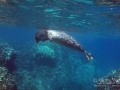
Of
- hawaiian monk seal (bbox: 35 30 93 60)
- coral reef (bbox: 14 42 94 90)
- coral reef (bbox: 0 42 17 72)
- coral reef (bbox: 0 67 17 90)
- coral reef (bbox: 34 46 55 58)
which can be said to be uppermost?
hawaiian monk seal (bbox: 35 30 93 60)

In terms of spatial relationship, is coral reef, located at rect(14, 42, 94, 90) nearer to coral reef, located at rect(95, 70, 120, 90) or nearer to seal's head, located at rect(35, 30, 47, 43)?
seal's head, located at rect(35, 30, 47, 43)

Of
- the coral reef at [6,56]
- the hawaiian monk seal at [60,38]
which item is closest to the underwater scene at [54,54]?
the coral reef at [6,56]

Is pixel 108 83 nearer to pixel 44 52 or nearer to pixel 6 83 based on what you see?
pixel 6 83

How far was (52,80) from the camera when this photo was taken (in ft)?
90.5

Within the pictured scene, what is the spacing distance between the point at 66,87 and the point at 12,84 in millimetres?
17074

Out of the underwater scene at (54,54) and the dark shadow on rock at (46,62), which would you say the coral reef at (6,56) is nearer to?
the underwater scene at (54,54)

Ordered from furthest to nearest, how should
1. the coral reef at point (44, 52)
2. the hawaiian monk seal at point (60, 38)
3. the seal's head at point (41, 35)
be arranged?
the coral reef at point (44, 52), the seal's head at point (41, 35), the hawaiian monk seal at point (60, 38)

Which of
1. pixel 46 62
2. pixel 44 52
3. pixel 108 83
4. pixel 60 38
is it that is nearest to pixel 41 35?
pixel 60 38

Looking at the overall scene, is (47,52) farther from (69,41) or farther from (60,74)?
(69,41)

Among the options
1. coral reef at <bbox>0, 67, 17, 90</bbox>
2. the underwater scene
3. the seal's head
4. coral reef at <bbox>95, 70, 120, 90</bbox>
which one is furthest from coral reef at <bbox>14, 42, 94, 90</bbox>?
coral reef at <bbox>95, 70, 120, 90</bbox>

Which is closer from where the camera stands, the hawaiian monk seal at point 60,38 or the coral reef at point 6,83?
the coral reef at point 6,83

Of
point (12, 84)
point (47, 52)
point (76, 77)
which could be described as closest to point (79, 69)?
point (76, 77)

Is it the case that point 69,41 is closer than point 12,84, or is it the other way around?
point 12,84

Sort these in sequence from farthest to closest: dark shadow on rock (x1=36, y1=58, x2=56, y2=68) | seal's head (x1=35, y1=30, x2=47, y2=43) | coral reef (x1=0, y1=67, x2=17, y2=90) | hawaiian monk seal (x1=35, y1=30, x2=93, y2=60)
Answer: dark shadow on rock (x1=36, y1=58, x2=56, y2=68) < seal's head (x1=35, y1=30, x2=47, y2=43) < hawaiian monk seal (x1=35, y1=30, x2=93, y2=60) < coral reef (x1=0, y1=67, x2=17, y2=90)
